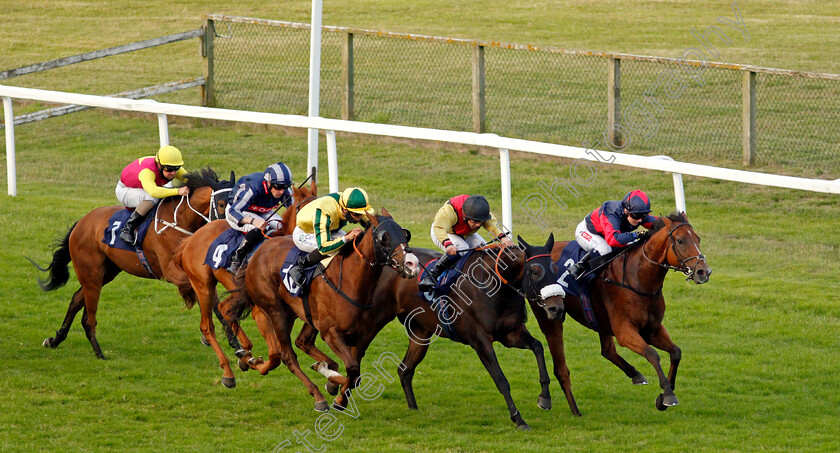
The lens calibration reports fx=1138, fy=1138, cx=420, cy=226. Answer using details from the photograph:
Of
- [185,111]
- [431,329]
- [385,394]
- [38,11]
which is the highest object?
[38,11]

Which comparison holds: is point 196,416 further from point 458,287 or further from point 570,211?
point 570,211

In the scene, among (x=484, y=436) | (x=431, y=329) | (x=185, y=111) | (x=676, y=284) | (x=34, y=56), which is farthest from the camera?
(x=34, y=56)

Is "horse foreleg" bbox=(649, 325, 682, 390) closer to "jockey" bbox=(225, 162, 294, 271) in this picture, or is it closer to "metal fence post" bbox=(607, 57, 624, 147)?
"jockey" bbox=(225, 162, 294, 271)

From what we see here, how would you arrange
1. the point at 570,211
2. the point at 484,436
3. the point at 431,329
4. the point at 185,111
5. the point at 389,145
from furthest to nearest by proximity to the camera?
1. the point at 389,145
2. the point at 570,211
3. the point at 185,111
4. the point at 431,329
5. the point at 484,436

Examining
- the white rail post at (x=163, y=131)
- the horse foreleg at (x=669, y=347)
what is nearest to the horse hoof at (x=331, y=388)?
the horse foreleg at (x=669, y=347)

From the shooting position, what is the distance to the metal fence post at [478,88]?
14891 millimetres

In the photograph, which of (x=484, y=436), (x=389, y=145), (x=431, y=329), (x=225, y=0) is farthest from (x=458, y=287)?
(x=225, y=0)

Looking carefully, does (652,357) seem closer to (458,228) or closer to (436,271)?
(436,271)

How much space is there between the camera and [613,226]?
8219 mm

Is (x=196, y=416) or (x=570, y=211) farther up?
(x=570, y=211)

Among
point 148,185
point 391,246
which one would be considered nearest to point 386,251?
point 391,246

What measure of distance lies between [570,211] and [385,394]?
5.12 metres

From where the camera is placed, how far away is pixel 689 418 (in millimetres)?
7734

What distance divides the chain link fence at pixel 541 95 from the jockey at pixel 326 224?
269 inches
